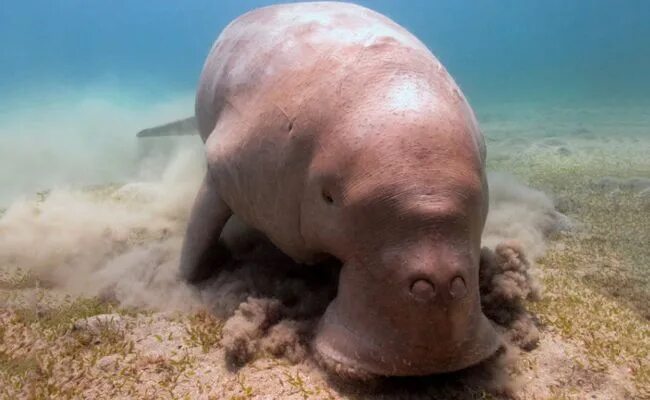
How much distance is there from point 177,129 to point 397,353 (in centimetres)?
1042

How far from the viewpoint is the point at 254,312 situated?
3.56 meters

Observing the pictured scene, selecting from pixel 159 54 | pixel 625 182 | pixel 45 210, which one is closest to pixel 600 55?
pixel 625 182

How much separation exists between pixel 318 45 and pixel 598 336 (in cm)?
297

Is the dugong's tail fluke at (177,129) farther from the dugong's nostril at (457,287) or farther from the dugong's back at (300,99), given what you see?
the dugong's nostril at (457,287)

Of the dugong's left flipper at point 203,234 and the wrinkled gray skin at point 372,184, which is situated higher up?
the wrinkled gray skin at point 372,184

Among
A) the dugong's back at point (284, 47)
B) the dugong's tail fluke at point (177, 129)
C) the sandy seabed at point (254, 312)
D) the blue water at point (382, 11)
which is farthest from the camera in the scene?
the blue water at point (382, 11)

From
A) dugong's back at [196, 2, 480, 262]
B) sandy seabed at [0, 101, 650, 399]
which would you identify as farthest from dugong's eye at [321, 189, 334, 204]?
sandy seabed at [0, 101, 650, 399]

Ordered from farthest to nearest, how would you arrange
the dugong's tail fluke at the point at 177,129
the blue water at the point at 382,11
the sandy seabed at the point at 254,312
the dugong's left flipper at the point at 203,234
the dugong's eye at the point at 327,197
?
the blue water at the point at 382,11
the dugong's tail fluke at the point at 177,129
the dugong's left flipper at the point at 203,234
the sandy seabed at the point at 254,312
the dugong's eye at the point at 327,197

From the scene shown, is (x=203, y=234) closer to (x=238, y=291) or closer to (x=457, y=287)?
(x=238, y=291)

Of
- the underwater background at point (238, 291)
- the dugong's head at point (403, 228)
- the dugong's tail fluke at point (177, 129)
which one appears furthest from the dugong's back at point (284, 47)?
the dugong's tail fluke at point (177, 129)

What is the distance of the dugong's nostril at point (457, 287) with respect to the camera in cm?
254

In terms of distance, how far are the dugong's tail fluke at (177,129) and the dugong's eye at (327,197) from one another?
922 cm

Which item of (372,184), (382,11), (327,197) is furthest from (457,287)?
(382,11)

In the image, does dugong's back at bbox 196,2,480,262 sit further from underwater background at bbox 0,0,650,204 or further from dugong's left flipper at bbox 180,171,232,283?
underwater background at bbox 0,0,650,204
